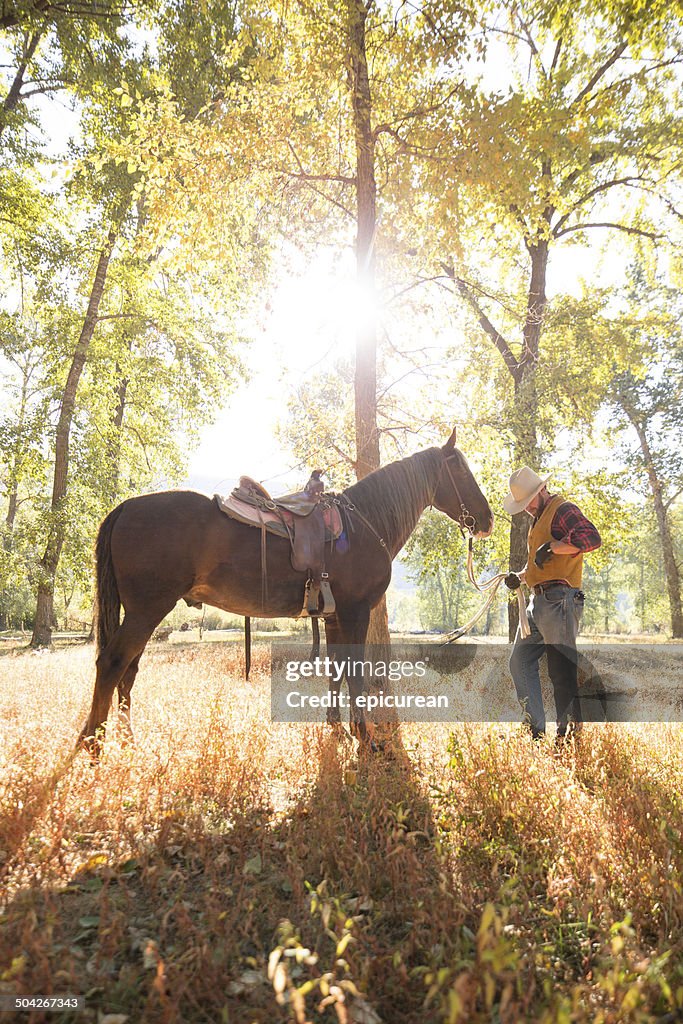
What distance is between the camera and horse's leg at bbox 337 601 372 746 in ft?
13.9

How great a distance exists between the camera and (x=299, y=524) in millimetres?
4418

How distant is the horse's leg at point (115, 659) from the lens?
383 cm

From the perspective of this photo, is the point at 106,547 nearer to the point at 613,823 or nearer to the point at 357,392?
the point at 357,392

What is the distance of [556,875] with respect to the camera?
242 centimetres

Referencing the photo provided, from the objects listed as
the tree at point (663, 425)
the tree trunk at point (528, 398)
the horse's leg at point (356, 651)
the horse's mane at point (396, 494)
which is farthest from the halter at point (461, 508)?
the tree at point (663, 425)

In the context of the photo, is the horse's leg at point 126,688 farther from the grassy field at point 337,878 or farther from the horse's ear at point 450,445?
the horse's ear at point 450,445

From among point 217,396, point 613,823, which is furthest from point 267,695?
point 217,396

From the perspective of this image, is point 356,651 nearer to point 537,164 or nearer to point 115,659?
point 115,659

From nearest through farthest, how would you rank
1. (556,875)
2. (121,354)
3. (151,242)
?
(556,875)
(151,242)
(121,354)

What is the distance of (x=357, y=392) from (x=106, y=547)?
3.49 m

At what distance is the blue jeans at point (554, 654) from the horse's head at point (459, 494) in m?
1.17

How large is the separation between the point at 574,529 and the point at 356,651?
228cm

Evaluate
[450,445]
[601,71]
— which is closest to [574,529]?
[450,445]

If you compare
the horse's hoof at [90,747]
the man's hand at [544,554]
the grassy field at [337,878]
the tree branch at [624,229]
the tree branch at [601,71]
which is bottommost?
the grassy field at [337,878]
